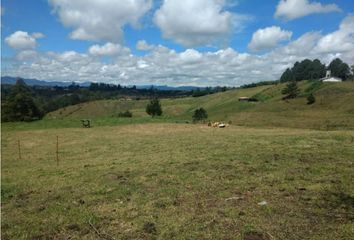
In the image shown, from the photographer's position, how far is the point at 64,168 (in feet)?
51.1

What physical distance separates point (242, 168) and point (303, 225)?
19.0ft

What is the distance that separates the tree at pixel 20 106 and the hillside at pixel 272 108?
13.0 m

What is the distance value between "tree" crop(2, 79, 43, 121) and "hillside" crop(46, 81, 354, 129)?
13.0 m

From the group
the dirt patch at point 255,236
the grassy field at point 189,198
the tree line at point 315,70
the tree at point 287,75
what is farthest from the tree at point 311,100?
the dirt patch at point 255,236

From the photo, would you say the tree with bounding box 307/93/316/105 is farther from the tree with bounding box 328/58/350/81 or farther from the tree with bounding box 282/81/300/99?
the tree with bounding box 328/58/350/81

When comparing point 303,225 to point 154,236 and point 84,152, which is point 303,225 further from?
point 84,152

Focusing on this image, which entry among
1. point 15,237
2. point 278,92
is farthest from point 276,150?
point 278,92

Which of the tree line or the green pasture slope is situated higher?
the tree line

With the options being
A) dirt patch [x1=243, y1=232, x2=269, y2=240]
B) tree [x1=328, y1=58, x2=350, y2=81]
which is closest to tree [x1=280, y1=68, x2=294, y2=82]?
tree [x1=328, y1=58, x2=350, y2=81]

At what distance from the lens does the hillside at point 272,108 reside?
62.3m

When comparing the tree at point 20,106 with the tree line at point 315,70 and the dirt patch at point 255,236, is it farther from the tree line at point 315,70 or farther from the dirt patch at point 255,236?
the tree line at point 315,70

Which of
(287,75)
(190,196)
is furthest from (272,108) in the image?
(287,75)

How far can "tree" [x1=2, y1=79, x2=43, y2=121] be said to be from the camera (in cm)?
6059

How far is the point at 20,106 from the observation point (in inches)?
2392
